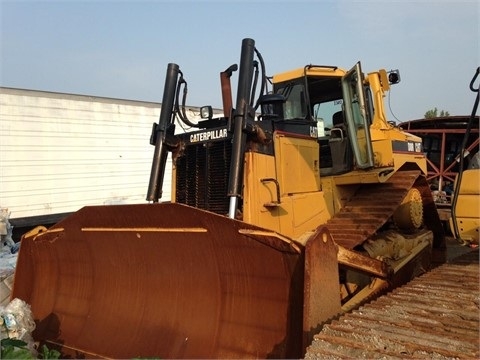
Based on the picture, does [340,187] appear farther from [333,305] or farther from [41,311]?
[41,311]

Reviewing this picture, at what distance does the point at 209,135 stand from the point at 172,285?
1.58m

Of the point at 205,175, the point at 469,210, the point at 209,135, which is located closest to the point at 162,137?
the point at 209,135

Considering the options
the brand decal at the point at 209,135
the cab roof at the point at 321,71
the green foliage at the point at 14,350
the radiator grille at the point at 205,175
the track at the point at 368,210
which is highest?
the cab roof at the point at 321,71

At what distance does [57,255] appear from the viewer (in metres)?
4.59

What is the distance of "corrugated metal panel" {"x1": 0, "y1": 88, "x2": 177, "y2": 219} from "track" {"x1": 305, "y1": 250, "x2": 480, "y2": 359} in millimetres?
8973

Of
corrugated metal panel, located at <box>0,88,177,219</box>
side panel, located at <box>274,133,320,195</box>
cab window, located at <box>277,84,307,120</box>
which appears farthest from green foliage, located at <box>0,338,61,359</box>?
corrugated metal panel, located at <box>0,88,177,219</box>

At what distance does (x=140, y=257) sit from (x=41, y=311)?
1.44m

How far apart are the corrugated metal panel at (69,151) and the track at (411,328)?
8.97 metres

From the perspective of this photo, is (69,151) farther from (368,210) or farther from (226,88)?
(368,210)

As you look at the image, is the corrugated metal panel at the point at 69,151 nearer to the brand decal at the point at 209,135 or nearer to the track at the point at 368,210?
the brand decal at the point at 209,135

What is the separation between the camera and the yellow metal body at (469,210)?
415 cm

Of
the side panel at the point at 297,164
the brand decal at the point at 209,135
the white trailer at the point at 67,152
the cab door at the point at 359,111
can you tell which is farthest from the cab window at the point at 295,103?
the white trailer at the point at 67,152

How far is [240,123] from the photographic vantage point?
163 inches

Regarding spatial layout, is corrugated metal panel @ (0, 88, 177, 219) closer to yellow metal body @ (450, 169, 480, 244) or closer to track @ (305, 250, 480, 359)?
yellow metal body @ (450, 169, 480, 244)
